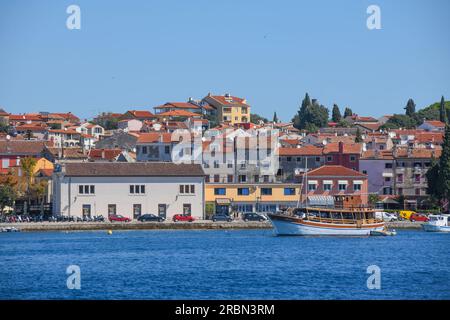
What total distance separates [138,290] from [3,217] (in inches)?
1873

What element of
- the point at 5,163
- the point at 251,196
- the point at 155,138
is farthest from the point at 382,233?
the point at 5,163

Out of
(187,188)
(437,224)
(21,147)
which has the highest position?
(21,147)

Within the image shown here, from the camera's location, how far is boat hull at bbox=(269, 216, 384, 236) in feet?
235

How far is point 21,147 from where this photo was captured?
117 meters

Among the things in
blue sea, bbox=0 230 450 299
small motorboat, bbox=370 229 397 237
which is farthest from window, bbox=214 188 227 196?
small motorboat, bbox=370 229 397 237

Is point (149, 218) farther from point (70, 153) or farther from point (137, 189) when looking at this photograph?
point (70, 153)

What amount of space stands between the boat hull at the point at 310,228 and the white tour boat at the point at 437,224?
8687 mm

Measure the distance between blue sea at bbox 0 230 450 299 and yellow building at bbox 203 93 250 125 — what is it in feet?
295

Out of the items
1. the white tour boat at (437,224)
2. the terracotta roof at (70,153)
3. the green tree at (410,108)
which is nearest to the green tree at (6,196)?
the terracotta roof at (70,153)

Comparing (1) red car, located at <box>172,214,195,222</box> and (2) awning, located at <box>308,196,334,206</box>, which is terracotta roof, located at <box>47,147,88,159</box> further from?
(2) awning, located at <box>308,196,334,206</box>

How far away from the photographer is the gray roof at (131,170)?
82.2 meters

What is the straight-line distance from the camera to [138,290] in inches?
1591

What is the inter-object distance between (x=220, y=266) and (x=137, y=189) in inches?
1331

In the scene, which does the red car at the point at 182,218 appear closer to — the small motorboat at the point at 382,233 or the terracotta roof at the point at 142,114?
the small motorboat at the point at 382,233
